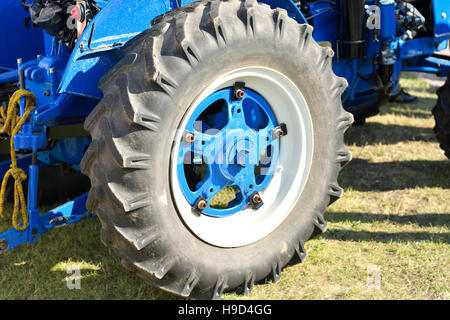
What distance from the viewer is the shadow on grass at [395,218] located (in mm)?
3602

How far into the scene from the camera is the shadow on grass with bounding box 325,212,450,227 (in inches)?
142

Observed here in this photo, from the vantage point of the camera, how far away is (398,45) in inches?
165

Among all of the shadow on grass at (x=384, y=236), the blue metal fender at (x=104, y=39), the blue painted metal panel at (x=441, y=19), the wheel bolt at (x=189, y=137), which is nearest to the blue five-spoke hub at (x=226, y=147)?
the wheel bolt at (x=189, y=137)

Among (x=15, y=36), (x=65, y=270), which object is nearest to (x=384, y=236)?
(x=65, y=270)

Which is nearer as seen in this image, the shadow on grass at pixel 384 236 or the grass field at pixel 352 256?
the grass field at pixel 352 256

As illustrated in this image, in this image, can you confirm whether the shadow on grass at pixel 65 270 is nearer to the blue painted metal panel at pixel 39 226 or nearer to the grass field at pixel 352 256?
the grass field at pixel 352 256

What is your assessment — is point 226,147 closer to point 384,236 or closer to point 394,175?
point 384,236

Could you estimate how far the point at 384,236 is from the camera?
135 inches

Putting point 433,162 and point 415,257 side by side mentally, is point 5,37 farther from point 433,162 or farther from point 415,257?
point 433,162

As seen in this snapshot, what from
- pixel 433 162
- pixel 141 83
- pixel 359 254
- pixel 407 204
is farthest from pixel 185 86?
pixel 433 162

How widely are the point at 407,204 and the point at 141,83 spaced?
2.33 m

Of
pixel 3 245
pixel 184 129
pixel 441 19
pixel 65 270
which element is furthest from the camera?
pixel 441 19

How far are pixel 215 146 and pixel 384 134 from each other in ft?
10.1
